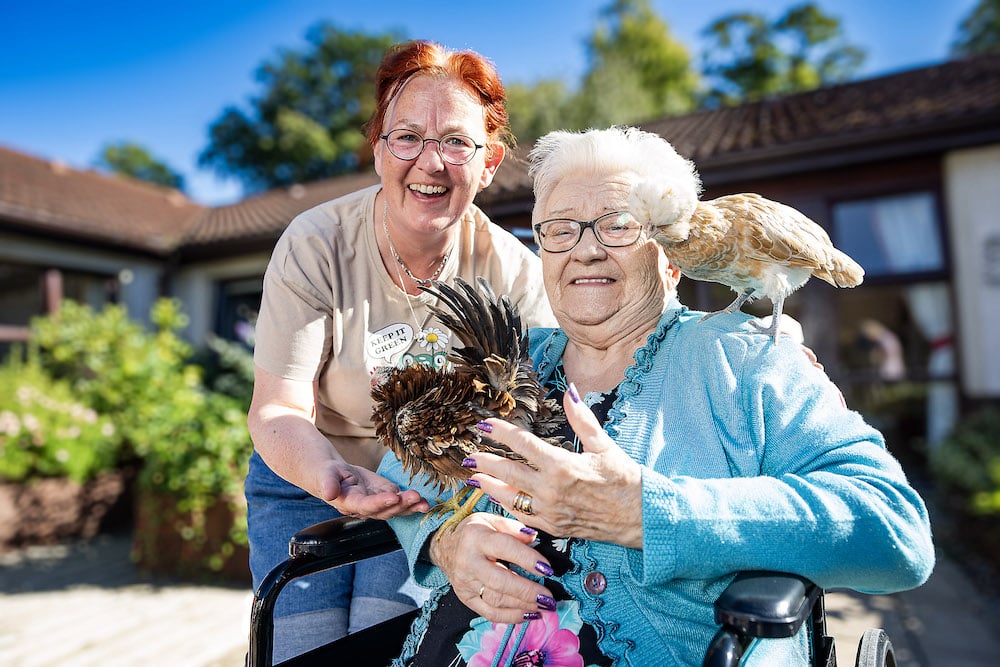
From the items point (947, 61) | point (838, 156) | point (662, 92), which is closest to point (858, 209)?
point (838, 156)

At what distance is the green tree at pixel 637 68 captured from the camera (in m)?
21.3

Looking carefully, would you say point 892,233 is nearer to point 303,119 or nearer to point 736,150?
point 736,150

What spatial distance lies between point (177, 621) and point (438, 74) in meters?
3.97

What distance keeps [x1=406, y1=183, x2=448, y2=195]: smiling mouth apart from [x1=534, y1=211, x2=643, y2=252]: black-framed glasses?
0.45 metres

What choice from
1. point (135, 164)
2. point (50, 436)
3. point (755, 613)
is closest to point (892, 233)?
point (755, 613)

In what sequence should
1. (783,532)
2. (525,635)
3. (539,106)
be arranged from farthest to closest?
(539,106) < (525,635) < (783,532)

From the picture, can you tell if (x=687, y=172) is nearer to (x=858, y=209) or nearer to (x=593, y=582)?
(x=593, y=582)

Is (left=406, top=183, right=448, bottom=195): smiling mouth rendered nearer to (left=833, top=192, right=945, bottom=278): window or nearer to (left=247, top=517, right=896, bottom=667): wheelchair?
(left=247, top=517, right=896, bottom=667): wheelchair

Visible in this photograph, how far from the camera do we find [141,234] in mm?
10883

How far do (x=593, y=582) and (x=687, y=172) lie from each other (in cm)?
104

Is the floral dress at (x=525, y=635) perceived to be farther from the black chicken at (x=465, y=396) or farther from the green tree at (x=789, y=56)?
the green tree at (x=789, y=56)

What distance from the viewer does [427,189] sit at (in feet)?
6.39

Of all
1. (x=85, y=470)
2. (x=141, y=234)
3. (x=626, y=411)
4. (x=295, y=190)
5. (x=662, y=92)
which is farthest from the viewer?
(x=662, y=92)

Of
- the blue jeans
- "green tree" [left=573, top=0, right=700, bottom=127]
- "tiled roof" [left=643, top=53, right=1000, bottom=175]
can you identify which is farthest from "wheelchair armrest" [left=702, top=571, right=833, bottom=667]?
"green tree" [left=573, top=0, right=700, bottom=127]
